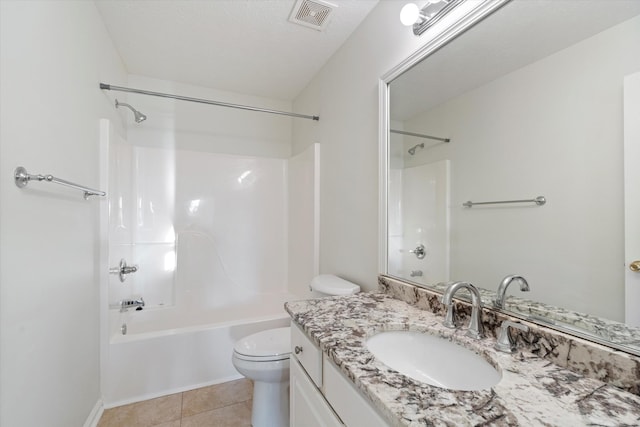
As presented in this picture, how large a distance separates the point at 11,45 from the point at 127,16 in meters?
1.00

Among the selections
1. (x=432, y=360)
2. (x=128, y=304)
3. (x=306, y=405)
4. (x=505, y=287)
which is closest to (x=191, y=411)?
(x=128, y=304)

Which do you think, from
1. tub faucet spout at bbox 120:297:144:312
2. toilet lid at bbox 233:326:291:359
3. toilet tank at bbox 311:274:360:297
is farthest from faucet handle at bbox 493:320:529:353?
tub faucet spout at bbox 120:297:144:312

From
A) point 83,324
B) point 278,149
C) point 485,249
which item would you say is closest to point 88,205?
point 83,324

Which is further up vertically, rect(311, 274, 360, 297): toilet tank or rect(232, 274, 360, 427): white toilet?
rect(311, 274, 360, 297): toilet tank

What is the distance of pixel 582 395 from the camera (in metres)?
0.59

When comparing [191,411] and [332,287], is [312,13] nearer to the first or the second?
[332,287]

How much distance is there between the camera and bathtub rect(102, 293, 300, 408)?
1772 millimetres

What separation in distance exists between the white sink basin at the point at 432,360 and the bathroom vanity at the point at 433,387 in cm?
2

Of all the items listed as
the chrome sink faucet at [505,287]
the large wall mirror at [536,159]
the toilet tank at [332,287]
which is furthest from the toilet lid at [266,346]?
the chrome sink faucet at [505,287]

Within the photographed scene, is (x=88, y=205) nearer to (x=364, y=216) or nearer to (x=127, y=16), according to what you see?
(x=127, y=16)

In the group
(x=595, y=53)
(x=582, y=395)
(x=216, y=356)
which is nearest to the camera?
(x=582, y=395)

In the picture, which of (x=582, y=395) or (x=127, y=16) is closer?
(x=582, y=395)

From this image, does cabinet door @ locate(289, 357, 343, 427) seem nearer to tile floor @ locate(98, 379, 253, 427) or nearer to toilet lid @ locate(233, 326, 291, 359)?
toilet lid @ locate(233, 326, 291, 359)

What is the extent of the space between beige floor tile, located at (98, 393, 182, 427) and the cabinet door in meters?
0.98
